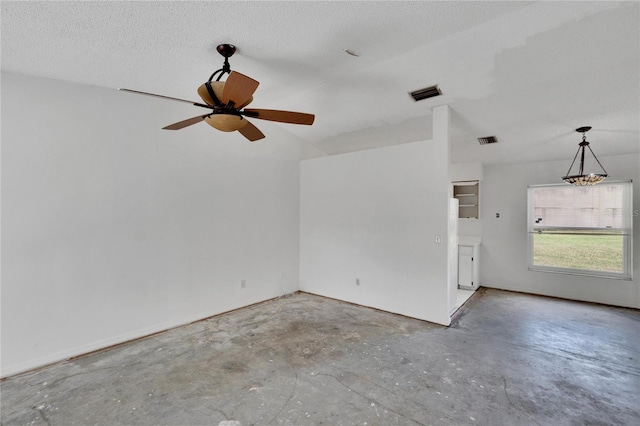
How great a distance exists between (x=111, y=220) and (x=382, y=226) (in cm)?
350

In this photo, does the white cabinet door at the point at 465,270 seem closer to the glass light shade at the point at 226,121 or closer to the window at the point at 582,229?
the window at the point at 582,229

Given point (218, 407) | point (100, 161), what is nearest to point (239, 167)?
Answer: point (100, 161)

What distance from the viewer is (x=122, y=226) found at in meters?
3.31

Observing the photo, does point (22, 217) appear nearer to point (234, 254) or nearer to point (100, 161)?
point (100, 161)

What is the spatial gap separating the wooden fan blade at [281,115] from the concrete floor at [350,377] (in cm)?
230

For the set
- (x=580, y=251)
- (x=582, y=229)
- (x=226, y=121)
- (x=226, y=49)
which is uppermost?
(x=226, y=49)

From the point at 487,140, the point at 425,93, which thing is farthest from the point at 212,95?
the point at 487,140

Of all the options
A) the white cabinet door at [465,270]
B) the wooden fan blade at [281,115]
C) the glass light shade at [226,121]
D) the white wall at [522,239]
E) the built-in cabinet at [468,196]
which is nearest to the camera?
the glass light shade at [226,121]

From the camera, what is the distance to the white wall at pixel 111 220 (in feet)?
8.96

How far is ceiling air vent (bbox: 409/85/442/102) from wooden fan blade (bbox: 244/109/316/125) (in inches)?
66.7

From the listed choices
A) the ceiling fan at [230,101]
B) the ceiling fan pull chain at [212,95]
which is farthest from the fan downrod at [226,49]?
the ceiling fan pull chain at [212,95]

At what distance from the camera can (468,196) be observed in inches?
237

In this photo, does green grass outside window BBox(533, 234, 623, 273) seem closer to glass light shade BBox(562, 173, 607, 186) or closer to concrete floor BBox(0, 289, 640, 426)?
concrete floor BBox(0, 289, 640, 426)

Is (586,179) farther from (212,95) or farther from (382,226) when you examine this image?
(212,95)
